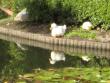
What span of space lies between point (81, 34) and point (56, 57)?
210cm

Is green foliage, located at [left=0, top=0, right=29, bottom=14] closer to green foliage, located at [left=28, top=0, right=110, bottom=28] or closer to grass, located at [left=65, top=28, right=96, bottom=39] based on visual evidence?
green foliage, located at [left=28, top=0, right=110, bottom=28]

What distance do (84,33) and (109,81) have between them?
21.4 feet

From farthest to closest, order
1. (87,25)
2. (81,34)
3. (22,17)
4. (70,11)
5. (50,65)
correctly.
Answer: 1. (22,17)
2. (70,11)
3. (87,25)
4. (81,34)
5. (50,65)

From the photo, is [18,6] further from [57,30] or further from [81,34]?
[81,34]

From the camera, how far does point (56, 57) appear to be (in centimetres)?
1438

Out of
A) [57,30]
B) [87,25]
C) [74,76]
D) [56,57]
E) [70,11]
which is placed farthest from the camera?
[70,11]

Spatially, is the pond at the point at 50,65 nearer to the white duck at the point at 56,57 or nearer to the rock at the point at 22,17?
the white duck at the point at 56,57

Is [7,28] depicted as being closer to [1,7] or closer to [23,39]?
[23,39]

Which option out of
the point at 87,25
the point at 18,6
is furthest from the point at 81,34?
the point at 18,6

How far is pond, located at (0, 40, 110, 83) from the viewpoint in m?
10.3

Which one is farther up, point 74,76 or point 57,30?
point 57,30

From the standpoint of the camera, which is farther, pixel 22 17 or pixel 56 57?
pixel 22 17

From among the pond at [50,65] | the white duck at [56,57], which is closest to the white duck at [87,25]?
the pond at [50,65]

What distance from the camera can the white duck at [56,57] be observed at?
14.0 m
